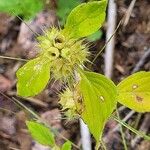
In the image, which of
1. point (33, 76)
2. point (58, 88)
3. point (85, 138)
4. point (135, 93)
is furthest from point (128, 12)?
point (33, 76)

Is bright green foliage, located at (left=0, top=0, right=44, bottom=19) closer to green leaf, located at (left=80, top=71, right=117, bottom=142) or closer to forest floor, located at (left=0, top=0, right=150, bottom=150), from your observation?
forest floor, located at (left=0, top=0, right=150, bottom=150)

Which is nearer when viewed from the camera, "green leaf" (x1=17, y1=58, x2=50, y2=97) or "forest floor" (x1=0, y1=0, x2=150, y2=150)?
"green leaf" (x1=17, y1=58, x2=50, y2=97)

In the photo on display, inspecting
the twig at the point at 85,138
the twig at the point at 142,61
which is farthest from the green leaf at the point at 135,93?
the twig at the point at 142,61

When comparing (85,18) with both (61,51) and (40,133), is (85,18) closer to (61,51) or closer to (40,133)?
(61,51)

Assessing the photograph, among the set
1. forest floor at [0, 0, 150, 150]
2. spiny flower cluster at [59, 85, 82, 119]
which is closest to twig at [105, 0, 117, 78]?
forest floor at [0, 0, 150, 150]

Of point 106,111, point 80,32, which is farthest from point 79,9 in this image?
point 106,111

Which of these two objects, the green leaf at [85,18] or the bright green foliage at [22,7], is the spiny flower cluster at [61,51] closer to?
the green leaf at [85,18]
